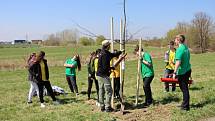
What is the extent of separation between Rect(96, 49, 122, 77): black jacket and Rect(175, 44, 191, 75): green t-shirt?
5.03 feet

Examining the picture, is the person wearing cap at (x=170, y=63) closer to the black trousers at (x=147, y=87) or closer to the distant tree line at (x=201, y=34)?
the black trousers at (x=147, y=87)

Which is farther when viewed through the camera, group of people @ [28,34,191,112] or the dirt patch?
group of people @ [28,34,191,112]

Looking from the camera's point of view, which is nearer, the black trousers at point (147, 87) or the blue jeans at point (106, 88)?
the blue jeans at point (106, 88)

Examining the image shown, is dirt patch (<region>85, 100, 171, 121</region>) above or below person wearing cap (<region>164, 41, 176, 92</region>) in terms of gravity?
below

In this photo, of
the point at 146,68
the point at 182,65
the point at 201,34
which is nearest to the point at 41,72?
the point at 146,68

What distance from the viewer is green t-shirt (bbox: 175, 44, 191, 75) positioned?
9.67 meters

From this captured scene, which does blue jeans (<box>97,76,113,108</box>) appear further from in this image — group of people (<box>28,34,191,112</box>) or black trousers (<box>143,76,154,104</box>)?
black trousers (<box>143,76,154,104</box>)

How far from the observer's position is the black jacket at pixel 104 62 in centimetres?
975

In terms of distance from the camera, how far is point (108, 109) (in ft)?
33.8

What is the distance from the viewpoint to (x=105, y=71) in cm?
992

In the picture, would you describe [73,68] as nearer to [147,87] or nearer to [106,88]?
[147,87]

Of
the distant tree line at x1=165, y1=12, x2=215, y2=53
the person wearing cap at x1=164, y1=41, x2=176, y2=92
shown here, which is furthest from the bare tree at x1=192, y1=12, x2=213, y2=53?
the person wearing cap at x1=164, y1=41, x2=176, y2=92

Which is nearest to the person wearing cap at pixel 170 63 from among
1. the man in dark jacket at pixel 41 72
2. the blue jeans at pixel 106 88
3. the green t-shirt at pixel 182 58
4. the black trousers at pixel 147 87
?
the black trousers at pixel 147 87

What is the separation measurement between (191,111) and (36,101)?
6.02 meters
